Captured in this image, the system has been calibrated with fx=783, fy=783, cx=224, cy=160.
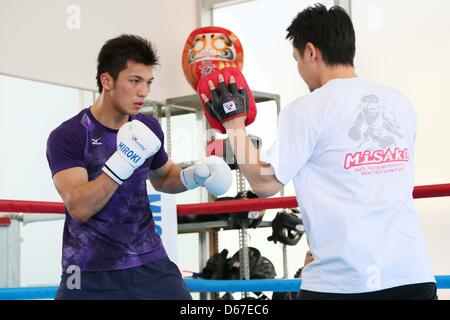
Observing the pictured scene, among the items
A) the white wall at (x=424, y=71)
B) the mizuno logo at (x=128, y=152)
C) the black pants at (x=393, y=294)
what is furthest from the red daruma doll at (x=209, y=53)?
Result: the black pants at (x=393, y=294)

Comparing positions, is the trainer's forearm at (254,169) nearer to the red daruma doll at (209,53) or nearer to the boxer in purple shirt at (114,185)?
the boxer in purple shirt at (114,185)

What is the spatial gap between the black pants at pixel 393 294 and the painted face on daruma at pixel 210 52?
3318 millimetres

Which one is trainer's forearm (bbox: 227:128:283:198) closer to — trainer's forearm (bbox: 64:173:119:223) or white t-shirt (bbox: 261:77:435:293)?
white t-shirt (bbox: 261:77:435:293)

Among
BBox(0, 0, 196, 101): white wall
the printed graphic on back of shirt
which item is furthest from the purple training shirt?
BBox(0, 0, 196, 101): white wall

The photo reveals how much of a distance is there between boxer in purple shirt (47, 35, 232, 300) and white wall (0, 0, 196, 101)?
2375 millimetres

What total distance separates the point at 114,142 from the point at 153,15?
3453 mm

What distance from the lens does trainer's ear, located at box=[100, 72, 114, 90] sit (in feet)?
7.97

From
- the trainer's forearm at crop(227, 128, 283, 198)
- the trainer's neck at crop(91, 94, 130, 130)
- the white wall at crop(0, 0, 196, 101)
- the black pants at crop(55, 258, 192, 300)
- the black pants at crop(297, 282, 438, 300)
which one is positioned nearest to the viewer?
the black pants at crop(297, 282, 438, 300)

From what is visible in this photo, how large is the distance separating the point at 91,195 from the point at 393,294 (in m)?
0.88

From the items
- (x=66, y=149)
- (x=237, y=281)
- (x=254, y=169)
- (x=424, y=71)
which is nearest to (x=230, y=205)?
(x=237, y=281)

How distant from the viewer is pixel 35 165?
4.82 metres

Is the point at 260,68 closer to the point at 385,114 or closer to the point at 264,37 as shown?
the point at 264,37

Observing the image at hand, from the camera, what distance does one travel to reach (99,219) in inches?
89.7
